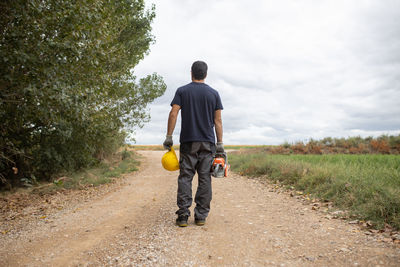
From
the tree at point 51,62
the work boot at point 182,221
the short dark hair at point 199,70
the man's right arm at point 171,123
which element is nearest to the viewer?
the work boot at point 182,221

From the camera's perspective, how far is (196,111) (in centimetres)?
526

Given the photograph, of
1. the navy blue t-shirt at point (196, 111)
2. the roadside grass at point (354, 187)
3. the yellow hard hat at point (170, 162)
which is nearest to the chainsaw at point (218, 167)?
the navy blue t-shirt at point (196, 111)

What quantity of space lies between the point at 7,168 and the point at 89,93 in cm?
701

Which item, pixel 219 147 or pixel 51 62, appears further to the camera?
pixel 51 62

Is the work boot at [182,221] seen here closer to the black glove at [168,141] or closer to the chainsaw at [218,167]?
the chainsaw at [218,167]

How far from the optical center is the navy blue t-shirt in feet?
17.2

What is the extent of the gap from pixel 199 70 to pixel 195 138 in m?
1.33

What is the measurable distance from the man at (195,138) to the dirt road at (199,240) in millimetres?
455

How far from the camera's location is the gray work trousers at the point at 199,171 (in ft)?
17.2

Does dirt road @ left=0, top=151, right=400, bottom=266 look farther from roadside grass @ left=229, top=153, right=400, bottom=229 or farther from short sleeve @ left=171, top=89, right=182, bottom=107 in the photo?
short sleeve @ left=171, top=89, right=182, bottom=107

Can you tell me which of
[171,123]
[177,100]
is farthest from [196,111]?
[171,123]

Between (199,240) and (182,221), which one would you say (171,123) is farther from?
(199,240)

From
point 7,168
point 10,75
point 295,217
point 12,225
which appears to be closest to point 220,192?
point 295,217

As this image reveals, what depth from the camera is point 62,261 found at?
3971 mm
